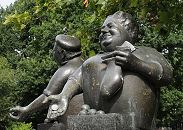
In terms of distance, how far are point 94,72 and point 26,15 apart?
3.42m

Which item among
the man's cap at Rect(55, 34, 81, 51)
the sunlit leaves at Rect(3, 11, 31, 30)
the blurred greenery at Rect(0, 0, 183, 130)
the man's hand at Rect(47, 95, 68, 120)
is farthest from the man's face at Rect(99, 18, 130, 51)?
the sunlit leaves at Rect(3, 11, 31, 30)

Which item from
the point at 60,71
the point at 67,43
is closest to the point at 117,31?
the point at 67,43

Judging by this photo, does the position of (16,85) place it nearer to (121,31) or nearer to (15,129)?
(15,129)

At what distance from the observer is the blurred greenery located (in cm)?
794

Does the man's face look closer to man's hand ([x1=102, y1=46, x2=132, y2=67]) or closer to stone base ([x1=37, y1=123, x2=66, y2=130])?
man's hand ([x1=102, y1=46, x2=132, y2=67])

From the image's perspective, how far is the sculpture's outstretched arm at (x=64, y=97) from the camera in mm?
5473

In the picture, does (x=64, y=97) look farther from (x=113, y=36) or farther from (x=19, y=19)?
(x=19, y=19)

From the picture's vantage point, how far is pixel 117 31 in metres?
5.28

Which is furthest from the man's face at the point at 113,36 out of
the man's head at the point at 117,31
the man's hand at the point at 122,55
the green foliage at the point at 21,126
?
the green foliage at the point at 21,126

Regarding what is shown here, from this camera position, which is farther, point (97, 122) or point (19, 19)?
point (19, 19)

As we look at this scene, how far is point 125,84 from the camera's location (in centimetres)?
495

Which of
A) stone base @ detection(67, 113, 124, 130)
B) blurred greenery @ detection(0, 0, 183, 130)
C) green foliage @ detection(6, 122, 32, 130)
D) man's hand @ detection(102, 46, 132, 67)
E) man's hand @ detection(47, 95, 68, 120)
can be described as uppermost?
man's hand @ detection(102, 46, 132, 67)

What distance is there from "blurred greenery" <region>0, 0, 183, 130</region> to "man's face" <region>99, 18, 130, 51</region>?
54.1 inches

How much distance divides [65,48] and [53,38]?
Result: 2816cm
